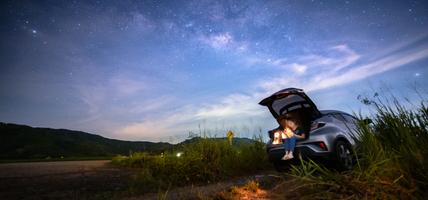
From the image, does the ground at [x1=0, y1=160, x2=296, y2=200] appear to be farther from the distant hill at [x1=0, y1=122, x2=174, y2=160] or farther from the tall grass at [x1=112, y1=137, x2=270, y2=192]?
the distant hill at [x1=0, y1=122, x2=174, y2=160]

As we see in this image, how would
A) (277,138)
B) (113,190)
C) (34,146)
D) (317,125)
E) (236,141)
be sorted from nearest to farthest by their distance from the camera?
(113,190) → (317,125) → (277,138) → (236,141) → (34,146)

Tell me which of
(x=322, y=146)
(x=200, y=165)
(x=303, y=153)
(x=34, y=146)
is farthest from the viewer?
(x=34, y=146)

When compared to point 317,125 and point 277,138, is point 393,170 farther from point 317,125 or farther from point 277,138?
point 277,138

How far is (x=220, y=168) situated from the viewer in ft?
25.4

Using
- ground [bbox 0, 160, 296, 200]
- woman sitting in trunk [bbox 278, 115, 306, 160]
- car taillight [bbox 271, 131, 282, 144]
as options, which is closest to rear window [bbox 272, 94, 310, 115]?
woman sitting in trunk [bbox 278, 115, 306, 160]

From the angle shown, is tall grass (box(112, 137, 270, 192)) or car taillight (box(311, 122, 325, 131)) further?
tall grass (box(112, 137, 270, 192))

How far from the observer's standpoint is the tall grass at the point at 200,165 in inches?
275

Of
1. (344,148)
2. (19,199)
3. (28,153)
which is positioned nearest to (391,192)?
(344,148)

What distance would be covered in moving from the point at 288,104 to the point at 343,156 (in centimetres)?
210

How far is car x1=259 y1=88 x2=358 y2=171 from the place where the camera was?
21.3 ft

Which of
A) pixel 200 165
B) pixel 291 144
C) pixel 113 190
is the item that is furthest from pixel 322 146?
Result: pixel 113 190

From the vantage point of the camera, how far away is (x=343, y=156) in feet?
22.2

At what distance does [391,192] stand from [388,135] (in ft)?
4.32

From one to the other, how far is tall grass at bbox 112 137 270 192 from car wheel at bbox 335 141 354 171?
10.2 feet
